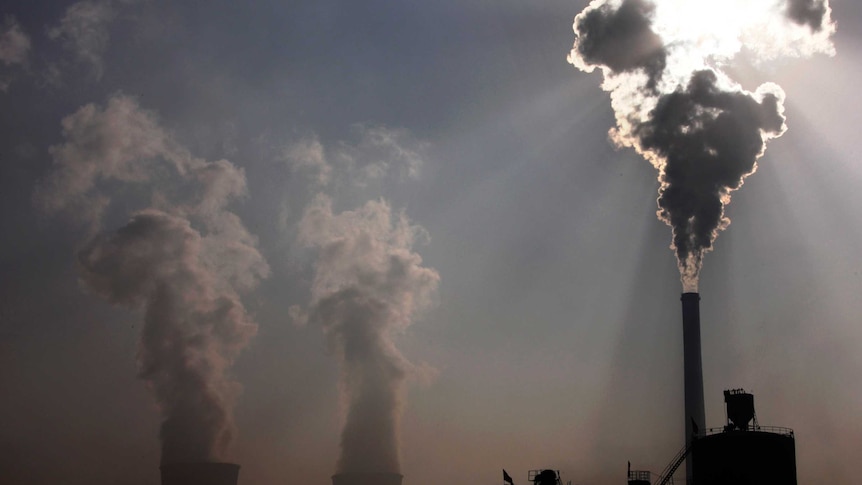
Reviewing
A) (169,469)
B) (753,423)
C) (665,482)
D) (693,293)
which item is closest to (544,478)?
(665,482)

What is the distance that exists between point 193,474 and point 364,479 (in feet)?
40.6

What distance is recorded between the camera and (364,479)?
6775 centimetres

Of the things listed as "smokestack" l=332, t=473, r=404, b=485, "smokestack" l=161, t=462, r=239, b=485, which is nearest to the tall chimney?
"smokestack" l=332, t=473, r=404, b=485

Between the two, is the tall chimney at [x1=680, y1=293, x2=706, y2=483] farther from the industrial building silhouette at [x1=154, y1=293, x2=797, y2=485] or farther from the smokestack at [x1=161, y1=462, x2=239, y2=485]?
the smokestack at [x1=161, y1=462, x2=239, y2=485]

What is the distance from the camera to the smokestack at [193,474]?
63.0 metres

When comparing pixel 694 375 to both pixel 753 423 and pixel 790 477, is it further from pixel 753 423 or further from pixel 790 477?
pixel 790 477

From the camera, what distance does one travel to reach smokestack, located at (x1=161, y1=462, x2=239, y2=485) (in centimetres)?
6297

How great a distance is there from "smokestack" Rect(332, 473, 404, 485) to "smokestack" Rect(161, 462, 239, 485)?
27.8ft

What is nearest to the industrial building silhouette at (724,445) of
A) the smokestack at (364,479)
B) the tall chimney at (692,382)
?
the tall chimney at (692,382)

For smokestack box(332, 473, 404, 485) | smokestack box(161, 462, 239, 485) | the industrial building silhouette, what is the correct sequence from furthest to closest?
smokestack box(332, 473, 404, 485) < smokestack box(161, 462, 239, 485) < the industrial building silhouette

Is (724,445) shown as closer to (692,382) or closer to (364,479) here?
(692,382)

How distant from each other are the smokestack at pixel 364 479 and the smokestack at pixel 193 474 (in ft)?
27.8

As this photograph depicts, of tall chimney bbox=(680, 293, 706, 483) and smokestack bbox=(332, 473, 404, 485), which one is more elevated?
tall chimney bbox=(680, 293, 706, 483)

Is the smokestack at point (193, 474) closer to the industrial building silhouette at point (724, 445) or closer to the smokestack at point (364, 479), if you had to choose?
the smokestack at point (364, 479)
